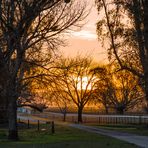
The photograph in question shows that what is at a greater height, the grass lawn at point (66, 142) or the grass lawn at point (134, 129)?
the grass lawn at point (134, 129)

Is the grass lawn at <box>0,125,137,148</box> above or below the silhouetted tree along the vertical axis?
below

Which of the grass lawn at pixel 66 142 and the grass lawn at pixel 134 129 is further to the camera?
the grass lawn at pixel 134 129

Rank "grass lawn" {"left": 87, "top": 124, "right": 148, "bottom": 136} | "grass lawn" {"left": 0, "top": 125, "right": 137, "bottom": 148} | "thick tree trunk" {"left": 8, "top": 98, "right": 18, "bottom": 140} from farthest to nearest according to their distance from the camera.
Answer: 1. "grass lawn" {"left": 87, "top": 124, "right": 148, "bottom": 136}
2. "thick tree trunk" {"left": 8, "top": 98, "right": 18, "bottom": 140}
3. "grass lawn" {"left": 0, "top": 125, "right": 137, "bottom": 148}

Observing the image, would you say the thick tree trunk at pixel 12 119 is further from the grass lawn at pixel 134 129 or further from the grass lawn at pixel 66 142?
the grass lawn at pixel 134 129

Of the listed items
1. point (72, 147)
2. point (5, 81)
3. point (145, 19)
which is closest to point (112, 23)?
point (145, 19)

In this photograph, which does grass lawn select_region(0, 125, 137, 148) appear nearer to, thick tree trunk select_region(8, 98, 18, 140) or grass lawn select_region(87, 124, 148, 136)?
thick tree trunk select_region(8, 98, 18, 140)

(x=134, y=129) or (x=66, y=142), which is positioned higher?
(x=134, y=129)

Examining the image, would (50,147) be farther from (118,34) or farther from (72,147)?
(118,34)

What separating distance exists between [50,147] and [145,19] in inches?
587

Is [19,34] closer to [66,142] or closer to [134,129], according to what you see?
[66,142]

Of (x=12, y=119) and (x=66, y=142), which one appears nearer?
(x=66, y=142)

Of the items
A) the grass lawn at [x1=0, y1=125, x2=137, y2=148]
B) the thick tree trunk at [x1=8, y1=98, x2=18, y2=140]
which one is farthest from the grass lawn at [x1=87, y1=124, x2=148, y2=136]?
the thick tree trunk at [x1=8, y1=98, x2=18, y2=140]

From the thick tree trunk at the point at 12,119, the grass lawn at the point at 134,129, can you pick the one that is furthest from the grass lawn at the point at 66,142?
the grass lawn at the point at 134,129

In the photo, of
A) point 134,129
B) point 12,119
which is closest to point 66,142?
point 12,119
